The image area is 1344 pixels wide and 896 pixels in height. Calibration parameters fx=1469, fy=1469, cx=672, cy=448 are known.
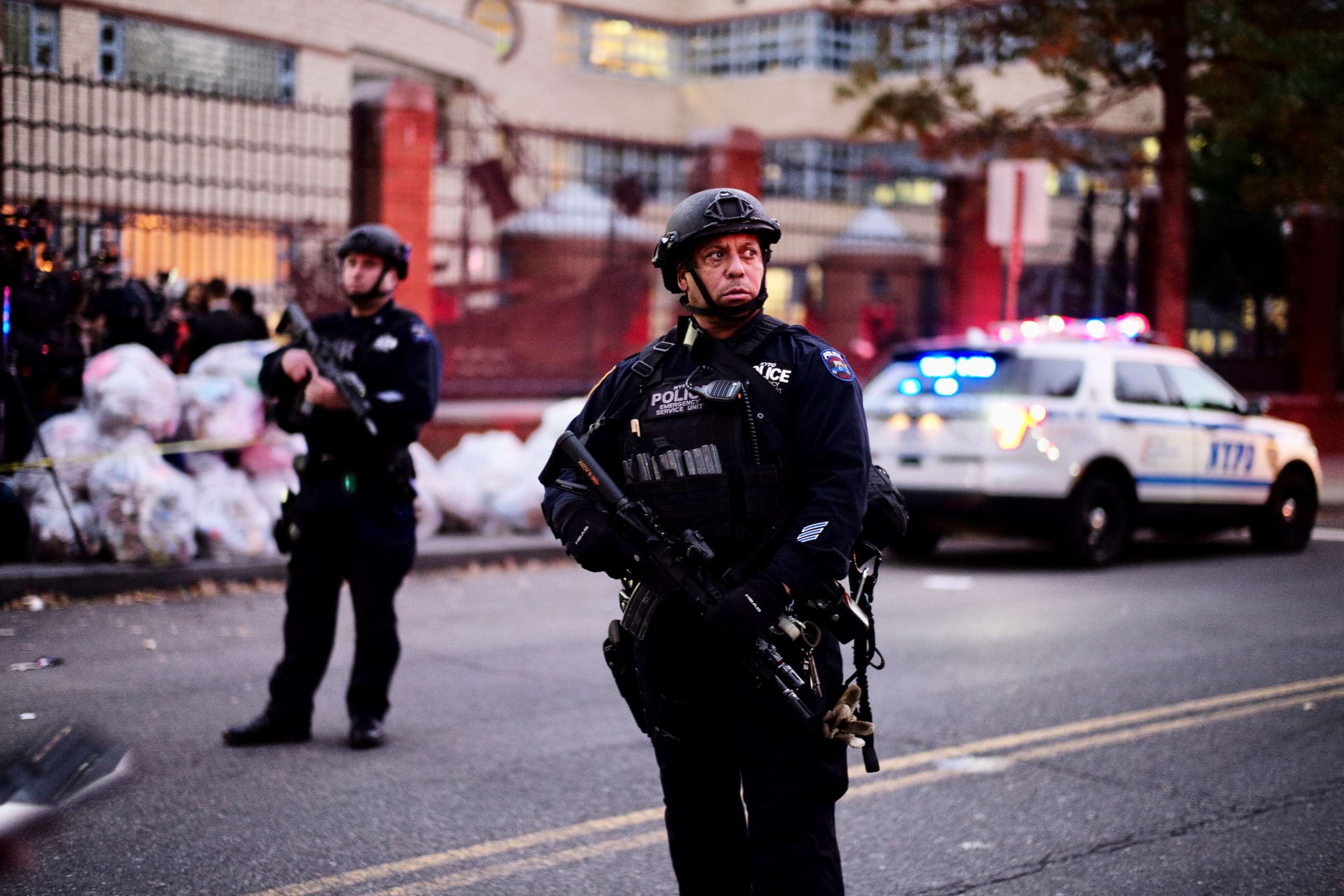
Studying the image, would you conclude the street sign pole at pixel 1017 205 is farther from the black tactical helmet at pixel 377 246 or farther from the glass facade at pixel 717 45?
the glass facade at pixel 717 45

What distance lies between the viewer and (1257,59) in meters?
15.7

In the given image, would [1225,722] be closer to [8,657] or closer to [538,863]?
[538,863]

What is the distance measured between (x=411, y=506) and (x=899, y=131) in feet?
44.1

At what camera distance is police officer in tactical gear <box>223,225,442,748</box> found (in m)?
5.87

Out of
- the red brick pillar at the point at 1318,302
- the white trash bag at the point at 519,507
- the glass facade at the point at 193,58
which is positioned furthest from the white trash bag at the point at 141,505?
the red brick pillar at the point at 1318,302

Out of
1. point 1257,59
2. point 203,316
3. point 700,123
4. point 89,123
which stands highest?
point 700,123

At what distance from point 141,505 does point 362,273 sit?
161 inches

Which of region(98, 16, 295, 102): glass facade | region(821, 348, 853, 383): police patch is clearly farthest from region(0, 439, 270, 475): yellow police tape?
region(98, 16, 295, 102): glass facade

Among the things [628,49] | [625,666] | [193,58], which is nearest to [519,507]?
[625,666]

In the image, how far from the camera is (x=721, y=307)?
11.2ft

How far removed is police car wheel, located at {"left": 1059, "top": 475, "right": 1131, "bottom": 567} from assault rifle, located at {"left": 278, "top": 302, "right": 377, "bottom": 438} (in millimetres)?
6974

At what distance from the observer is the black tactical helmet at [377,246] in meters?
5.91

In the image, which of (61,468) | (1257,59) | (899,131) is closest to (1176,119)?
(1257,59)

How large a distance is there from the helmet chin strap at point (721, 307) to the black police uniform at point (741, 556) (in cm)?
4
